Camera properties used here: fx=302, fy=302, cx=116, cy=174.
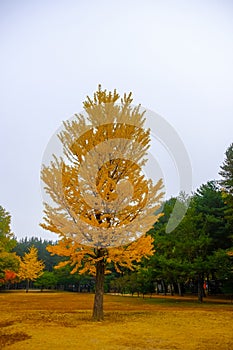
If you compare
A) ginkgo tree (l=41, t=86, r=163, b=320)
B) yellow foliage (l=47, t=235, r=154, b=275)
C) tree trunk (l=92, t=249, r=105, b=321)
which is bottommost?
tree trunk (l=92, t=249, r=105, b=321)

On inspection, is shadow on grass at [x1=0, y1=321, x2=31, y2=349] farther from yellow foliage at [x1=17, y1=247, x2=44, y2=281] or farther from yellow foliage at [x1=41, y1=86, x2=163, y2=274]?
yellow foliage at [x1=17, y1=247, x2=44, y2=281]

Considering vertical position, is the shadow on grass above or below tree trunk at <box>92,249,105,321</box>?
below

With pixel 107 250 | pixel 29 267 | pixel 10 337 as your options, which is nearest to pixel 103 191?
pixel 107 250

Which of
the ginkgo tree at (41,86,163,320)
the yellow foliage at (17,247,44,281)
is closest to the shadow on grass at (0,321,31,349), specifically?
the ginkgo tree at (41,86,163,320)

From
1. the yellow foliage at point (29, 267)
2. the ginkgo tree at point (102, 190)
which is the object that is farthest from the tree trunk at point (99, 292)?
the yellow foliage at point (29, 267)

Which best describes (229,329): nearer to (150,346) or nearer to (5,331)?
(150,346)

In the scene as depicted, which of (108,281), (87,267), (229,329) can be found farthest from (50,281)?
(229,329)

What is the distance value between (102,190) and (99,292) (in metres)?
3.92

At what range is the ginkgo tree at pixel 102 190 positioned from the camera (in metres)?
10.2

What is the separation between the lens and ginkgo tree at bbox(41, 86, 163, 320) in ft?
33.6

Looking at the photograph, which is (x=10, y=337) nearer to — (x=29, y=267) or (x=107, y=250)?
(x=107, y=250)

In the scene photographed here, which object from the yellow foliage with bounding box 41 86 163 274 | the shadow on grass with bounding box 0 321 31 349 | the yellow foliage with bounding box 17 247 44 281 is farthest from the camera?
the yellow foliage with bounding box 17 247 44 281

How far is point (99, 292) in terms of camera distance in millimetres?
11281

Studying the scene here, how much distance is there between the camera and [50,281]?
47.8 meters
